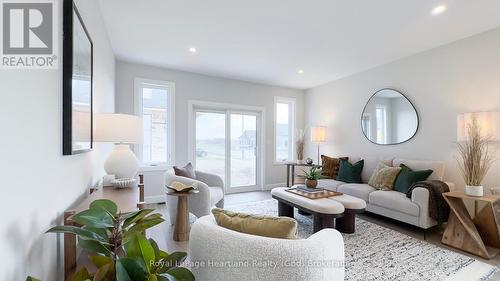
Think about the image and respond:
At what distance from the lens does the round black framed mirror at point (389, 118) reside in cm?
381

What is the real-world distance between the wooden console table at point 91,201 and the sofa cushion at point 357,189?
10.1ft

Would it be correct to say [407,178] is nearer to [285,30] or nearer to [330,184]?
[330,184]

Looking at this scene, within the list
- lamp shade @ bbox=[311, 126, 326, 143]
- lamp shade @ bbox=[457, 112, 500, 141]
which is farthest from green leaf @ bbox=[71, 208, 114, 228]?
lamp shade @ bbox=[311, 126, 326, 143]

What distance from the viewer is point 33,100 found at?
1028mm

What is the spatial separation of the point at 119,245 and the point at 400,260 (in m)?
2.53

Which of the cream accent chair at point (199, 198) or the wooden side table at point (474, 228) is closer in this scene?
the wooden side table at point (474, 228)

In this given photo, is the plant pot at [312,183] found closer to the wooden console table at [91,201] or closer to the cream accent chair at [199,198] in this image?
the cream accent chair at [199,198]

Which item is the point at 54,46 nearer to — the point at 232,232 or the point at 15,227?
the point at 15,227

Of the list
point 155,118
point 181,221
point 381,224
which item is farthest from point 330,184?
point 155,118

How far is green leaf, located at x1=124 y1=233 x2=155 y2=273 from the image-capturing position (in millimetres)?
902

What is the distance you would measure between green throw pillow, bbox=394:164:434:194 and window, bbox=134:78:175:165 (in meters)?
3.90

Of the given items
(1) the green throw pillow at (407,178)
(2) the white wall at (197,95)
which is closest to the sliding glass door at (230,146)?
(2) the white wall at (197,95)

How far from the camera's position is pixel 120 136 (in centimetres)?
198

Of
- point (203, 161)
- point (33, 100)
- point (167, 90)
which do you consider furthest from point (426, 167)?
point (167, 90)
